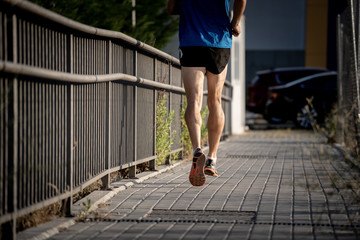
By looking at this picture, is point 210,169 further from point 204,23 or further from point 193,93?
point 204,23

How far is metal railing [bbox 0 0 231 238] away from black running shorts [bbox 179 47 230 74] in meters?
0.48

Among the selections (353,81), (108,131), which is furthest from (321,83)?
(108,131)

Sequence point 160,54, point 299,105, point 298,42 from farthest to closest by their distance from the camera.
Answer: point 298,42 → point 299,105 → point 160,54

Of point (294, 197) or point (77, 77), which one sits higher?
point (77, 77)

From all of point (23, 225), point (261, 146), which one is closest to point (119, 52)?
point (23, 225)

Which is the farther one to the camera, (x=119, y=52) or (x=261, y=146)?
(x=261, y=146)

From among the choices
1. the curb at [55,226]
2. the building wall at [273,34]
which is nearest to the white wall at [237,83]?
the curb at [55,226]

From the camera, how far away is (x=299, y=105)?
818 inches

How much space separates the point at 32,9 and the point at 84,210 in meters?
1.49

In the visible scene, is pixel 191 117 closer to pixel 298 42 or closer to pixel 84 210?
pixel 84 210

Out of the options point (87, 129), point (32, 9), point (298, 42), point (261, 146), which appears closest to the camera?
point (32, 9)

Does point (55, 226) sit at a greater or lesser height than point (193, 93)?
lesser

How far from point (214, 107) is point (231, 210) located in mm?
2076

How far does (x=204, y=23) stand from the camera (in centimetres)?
670
